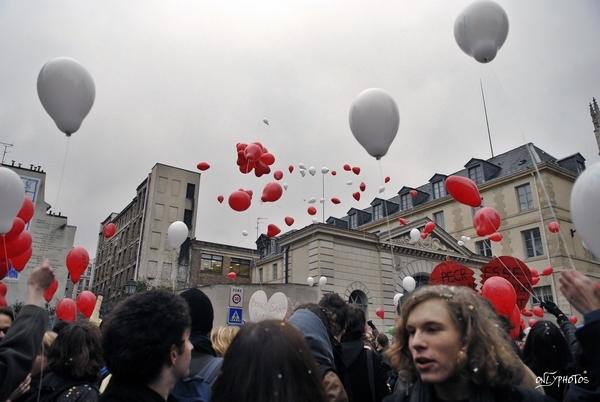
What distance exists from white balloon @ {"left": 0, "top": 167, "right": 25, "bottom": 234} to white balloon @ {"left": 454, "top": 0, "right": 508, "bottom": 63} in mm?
5574

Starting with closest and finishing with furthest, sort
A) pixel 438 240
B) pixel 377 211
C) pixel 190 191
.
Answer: pixel 438 240 < pixel 377 211 < pixel 190 191

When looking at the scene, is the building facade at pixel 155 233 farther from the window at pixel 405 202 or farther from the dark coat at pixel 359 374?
the dark coat at pixel 359 374

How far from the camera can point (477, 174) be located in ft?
96.9

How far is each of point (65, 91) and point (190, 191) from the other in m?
34.8

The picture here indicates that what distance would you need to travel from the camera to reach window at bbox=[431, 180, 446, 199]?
31.7 meters

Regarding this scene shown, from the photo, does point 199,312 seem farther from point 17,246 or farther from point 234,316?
point 234,316

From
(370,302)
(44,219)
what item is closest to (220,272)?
(44,219)

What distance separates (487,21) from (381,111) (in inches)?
68.6

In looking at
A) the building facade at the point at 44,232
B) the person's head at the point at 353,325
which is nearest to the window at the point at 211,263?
the building facade at the point at 44,232

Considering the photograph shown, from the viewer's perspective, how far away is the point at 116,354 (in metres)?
1.72

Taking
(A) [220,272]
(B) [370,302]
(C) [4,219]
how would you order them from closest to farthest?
(C) [4,219] → (B) [370,302] → (A) [220,272]

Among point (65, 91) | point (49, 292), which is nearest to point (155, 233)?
point (65, 91)

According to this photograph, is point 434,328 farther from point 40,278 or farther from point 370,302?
point 370,302

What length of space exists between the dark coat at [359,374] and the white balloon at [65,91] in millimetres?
4113
